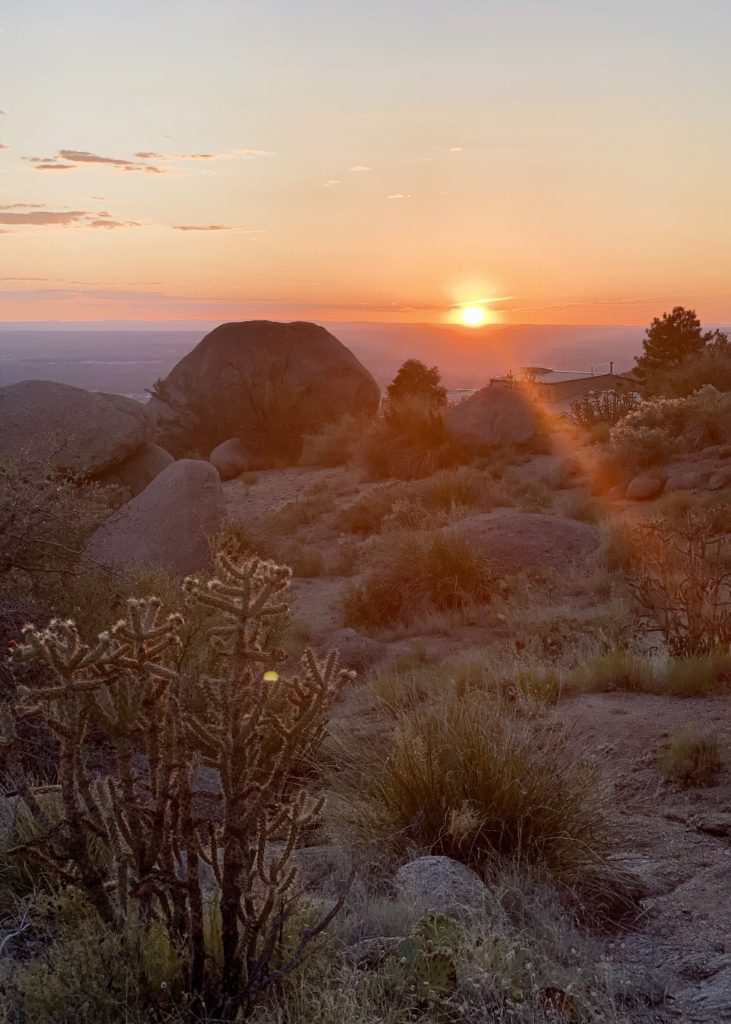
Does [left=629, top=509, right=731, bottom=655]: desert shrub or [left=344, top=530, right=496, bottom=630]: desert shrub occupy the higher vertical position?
[left=629, top=509, right=731, bottom=655]: desert shrub

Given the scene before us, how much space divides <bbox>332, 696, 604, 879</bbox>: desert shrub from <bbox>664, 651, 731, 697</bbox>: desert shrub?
2321 mm

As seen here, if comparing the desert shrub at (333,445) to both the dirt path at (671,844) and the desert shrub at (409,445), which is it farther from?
the dirt path at (671,844)

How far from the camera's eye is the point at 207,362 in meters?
31.5

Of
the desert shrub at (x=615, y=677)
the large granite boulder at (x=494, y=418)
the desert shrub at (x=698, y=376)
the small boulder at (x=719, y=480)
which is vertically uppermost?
the desert shrub at (x=698, y=376)

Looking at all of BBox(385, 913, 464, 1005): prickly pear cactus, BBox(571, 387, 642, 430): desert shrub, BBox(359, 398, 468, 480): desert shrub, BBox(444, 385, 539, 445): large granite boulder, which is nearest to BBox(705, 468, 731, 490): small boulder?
BBox(444, 385, 539, 445): large granite boulder

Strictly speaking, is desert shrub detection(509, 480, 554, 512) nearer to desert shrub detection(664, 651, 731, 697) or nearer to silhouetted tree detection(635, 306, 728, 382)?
desert shrub detection(664, 651, 731, 697)

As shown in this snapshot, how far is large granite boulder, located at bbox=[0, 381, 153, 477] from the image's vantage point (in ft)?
58.4

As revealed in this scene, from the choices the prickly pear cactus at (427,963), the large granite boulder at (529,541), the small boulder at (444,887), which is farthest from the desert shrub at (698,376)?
the prickly pear cactus at (427,963)

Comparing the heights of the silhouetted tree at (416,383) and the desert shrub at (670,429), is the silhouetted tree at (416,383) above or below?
above

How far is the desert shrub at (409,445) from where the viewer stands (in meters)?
22.5

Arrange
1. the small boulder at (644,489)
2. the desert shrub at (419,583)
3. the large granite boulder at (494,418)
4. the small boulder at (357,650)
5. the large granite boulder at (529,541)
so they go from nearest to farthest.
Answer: the small boulder at (357,650), the desert shrub at (419,583), the large granite boulder at (529,541), the small boulder at (644,489), the large granite boulder at (494,418)

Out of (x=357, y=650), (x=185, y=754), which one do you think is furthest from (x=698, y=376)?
(x=185, y=754)

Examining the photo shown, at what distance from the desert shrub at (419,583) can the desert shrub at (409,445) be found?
9.20 meters

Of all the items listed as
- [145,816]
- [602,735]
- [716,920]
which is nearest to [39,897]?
[145,816]
